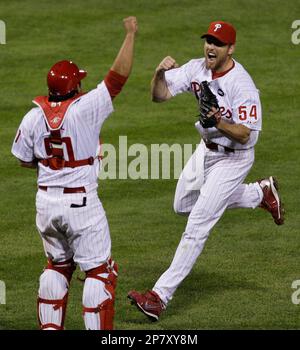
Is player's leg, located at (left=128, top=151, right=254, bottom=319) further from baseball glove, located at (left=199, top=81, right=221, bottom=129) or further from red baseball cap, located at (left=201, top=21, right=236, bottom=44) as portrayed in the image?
red baseball cap, located at (left=201, top=21, right=236, bottom=44)

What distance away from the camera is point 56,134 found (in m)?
9.21

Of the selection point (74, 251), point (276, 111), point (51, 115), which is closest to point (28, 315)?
point (74, 251)

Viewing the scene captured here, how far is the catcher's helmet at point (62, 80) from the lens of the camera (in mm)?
9234

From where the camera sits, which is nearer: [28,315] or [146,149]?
[28,315]

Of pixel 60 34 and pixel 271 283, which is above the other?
pixel 60 34

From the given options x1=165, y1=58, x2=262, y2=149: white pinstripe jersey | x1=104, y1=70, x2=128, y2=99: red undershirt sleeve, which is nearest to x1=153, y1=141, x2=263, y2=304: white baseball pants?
x1=165, y1=58, x2=262, y2=149: white pinstripe jersey

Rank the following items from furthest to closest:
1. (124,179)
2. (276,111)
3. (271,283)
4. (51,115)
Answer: (276,111) → (124,179) → (271,283) → (51,115)

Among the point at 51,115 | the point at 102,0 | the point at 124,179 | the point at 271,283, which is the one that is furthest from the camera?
the point at 102,0

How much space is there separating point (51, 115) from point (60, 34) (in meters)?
11.1

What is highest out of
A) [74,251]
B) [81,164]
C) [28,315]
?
[81,164]

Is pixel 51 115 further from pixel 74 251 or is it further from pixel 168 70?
pixel 168 70

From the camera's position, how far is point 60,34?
20156mm

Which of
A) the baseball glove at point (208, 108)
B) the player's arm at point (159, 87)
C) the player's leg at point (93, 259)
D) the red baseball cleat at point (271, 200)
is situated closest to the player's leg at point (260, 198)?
the red baseball cleat at point (271, 200)

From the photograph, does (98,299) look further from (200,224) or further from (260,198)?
(260,198)
